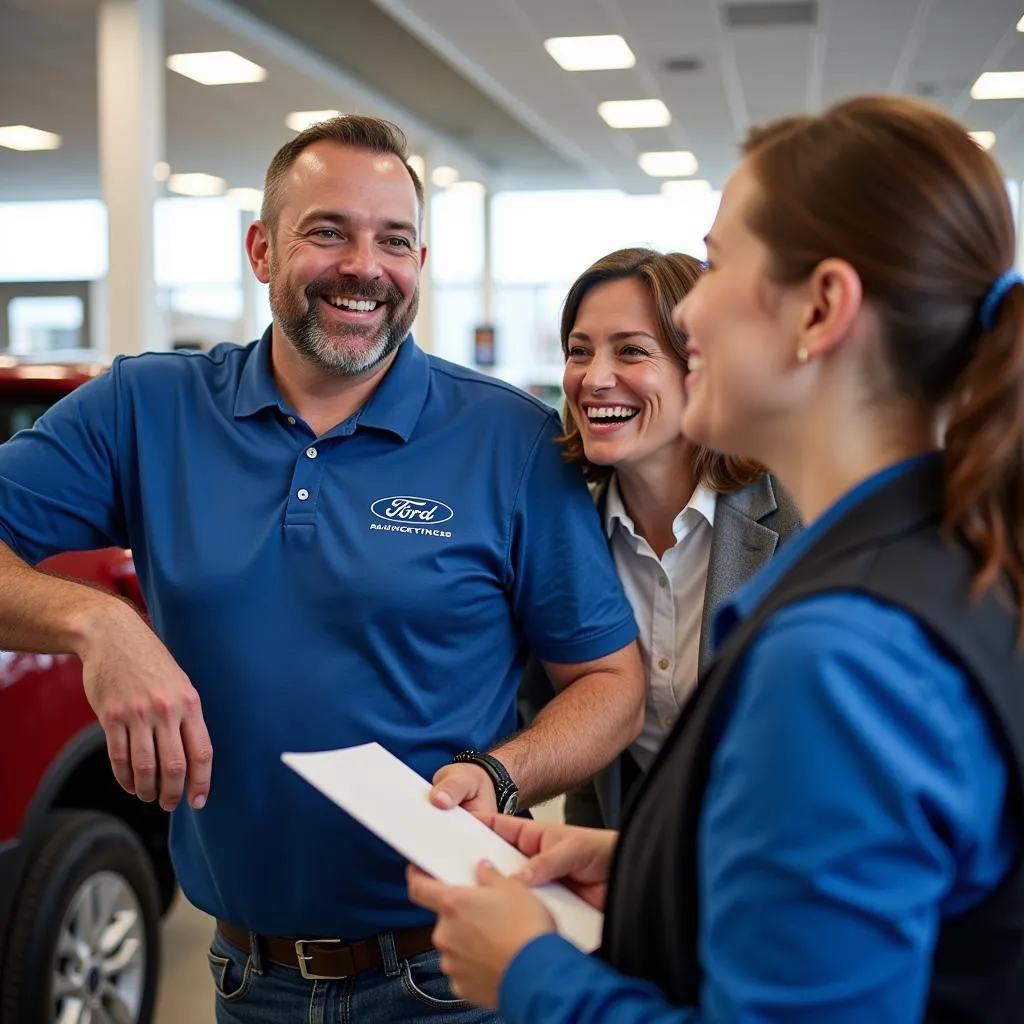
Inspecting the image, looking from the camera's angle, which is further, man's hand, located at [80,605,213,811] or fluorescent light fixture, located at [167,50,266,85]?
fluorescent light fixture, located at [167,50,266,85]

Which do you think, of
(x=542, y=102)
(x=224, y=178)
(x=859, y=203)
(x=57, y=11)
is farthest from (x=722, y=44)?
(x=859, y=203)

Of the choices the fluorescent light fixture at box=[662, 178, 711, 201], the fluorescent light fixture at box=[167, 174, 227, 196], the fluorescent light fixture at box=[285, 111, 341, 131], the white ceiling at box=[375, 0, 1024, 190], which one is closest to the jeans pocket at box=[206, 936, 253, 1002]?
the white ceiling at box=[375, 0, 1024, 190]

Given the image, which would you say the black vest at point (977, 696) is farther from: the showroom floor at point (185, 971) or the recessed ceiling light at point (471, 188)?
the recessed ceiling light at point (471, 188)

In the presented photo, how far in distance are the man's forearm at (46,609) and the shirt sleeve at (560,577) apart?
21.5 inches

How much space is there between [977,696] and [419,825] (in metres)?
0.53

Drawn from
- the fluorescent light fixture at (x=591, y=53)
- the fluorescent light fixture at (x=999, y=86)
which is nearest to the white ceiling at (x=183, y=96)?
the fluorescent light fixture at (x=591, y=53)

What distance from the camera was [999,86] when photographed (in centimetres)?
973

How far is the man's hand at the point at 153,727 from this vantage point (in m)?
1.37

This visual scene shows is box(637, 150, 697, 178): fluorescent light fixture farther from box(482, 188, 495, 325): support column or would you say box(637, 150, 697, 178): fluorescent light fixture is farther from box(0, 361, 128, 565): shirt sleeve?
box(0, 361, 128, 565): shirt sleeve

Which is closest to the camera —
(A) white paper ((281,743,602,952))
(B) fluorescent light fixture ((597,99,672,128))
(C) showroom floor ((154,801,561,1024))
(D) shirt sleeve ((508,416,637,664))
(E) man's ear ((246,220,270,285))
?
(A) white paper ((281,743,602,952))

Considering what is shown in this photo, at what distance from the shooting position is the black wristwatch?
1497 mm

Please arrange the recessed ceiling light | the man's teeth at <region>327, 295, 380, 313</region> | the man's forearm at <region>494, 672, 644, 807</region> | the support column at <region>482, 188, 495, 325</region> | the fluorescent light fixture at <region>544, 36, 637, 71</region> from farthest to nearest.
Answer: the support column at <region>482, 188, 495, 325</region>
the recessed ceiling light
the fluorescent light fixture at <region>544, 36, 637, 71</region>
the man's teeth at <region>327, 295, 380, 313</region>
the man's forearm at <region>494, 672, 644, 807</region>

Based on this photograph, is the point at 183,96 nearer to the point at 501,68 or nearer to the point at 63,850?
the point at 501,68

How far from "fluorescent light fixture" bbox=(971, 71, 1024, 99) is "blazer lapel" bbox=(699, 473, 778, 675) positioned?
29.0ft
